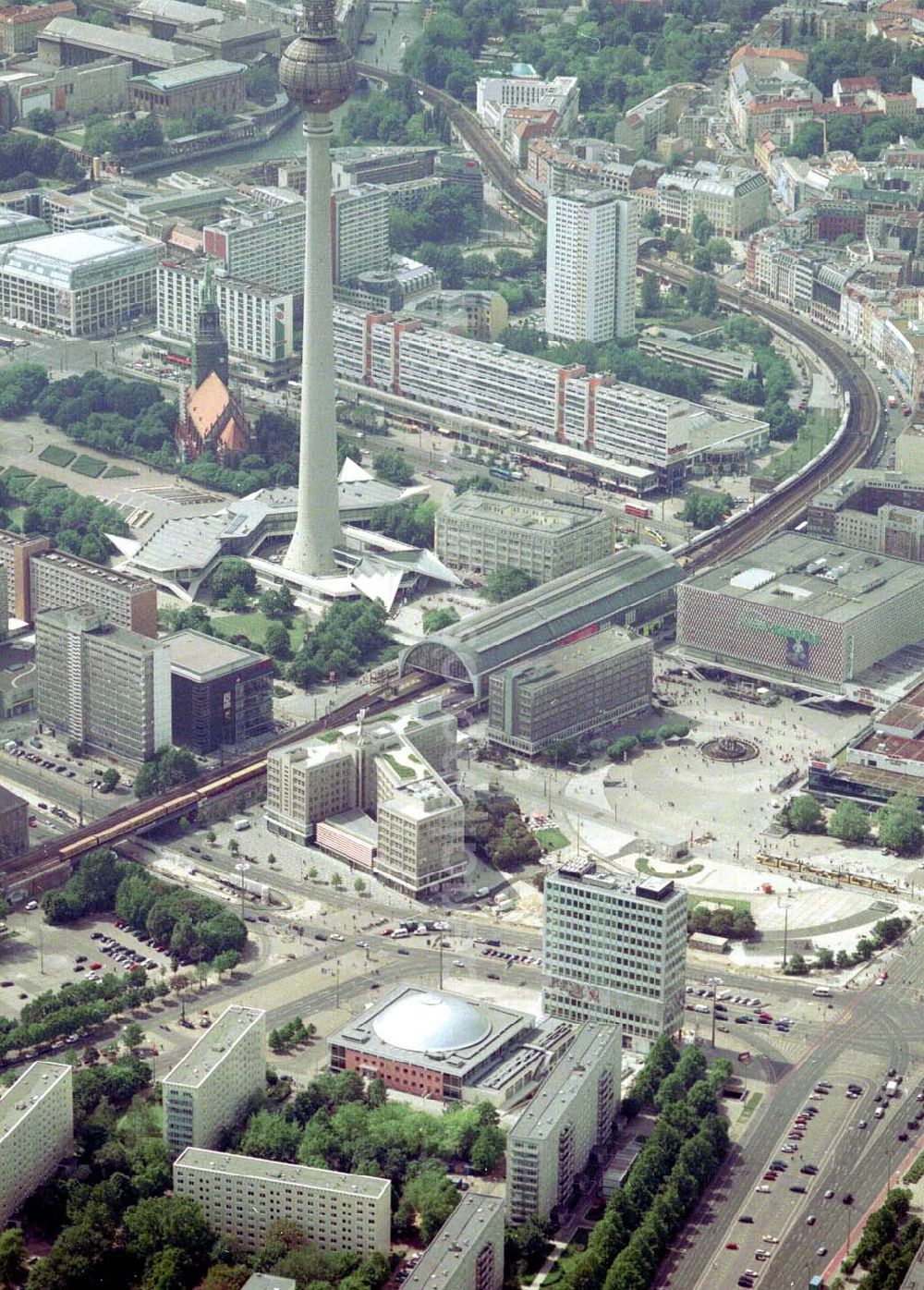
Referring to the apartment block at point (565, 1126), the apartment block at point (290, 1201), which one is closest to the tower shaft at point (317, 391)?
the apartment block at point (565, 1126)

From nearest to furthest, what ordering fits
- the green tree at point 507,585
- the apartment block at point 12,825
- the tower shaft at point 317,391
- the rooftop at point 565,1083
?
1. the rooftop at point 565,1083
2. the apartment block at point 12,825
3. the tower shaft at point 317,391
4. the green tree at point 507,585

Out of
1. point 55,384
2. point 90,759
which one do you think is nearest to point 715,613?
point 90,759

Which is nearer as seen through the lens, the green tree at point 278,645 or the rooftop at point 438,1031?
the rooftop at point 438,1031

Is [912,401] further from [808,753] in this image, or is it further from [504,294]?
[808,753]

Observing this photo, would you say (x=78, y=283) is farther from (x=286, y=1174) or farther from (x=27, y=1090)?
(x=286, y=1174)

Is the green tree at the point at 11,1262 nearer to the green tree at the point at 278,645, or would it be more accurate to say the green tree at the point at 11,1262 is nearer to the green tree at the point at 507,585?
the green tree at the point at 278,645
